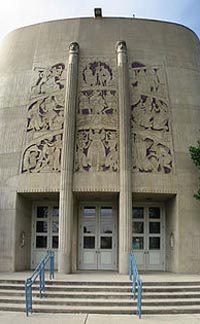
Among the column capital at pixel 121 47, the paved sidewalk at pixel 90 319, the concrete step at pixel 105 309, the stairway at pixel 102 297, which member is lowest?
the paved sidewalk at pixel 90 319

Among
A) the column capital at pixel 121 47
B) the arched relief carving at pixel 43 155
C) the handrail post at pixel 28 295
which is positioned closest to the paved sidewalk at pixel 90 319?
the handrail post at pixel 28 295

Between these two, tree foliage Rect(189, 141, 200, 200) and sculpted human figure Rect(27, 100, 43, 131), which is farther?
sculpted human figure Rect(27, 100, 43, 131)

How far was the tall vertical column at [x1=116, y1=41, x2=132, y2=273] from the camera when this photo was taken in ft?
52.7

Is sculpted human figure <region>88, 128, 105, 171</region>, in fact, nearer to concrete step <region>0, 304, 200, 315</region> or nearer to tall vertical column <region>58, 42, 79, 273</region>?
tall vertical column <region>58, 42, 79, 273</region>

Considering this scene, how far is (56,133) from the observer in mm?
17281

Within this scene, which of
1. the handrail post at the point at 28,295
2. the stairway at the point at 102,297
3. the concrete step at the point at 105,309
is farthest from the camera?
the stairway at the point at 102,297

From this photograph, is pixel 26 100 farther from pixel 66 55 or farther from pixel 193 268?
pixel 193 268

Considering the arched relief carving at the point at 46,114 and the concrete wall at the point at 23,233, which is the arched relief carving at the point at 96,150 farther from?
the concrete wall at the point at 23,233

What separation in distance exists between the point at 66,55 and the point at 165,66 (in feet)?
13.0

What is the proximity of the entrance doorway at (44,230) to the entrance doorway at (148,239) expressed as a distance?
3.17 m

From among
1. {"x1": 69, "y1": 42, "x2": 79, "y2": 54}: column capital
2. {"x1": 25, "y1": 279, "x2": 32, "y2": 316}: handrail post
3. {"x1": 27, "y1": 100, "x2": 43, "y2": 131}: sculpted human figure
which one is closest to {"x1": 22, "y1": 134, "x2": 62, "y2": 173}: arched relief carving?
{"x1": 27, "y1": 100, "x2": 43, "y2": 131}: sculpted human figure

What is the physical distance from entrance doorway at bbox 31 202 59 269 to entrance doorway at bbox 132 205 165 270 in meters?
3.17

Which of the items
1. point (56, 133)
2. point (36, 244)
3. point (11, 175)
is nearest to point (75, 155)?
point (56, 133)

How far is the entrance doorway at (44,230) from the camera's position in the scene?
18.5 m
